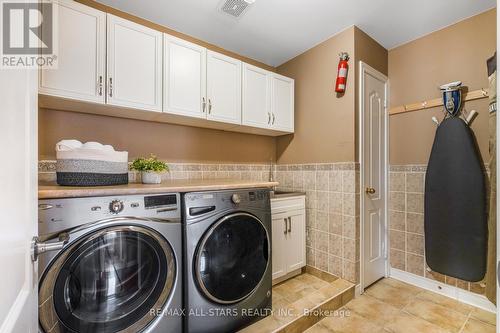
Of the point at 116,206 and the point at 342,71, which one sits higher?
the point at 342,71

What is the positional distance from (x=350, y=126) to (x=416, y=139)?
29.5 inches

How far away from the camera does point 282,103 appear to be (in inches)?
101

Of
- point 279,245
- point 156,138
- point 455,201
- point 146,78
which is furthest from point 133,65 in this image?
point 455,201

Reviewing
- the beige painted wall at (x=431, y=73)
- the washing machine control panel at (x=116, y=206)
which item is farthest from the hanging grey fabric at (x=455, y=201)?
the washing machine control panel at (x=116, y=206)

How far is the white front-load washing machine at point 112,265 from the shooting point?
3.43 feet

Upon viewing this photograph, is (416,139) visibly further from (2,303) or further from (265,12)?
(2,303)

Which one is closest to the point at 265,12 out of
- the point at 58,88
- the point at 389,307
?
the point at 58,88

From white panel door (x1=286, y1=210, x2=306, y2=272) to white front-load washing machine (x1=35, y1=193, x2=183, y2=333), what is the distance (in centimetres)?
119

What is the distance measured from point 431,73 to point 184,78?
2270mm

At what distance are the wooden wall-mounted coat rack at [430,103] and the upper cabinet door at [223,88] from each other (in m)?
1.65

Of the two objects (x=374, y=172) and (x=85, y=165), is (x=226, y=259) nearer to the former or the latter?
(x=85, y=165)

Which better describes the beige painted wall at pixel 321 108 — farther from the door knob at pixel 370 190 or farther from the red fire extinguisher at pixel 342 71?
the door knob at pixel 370 190

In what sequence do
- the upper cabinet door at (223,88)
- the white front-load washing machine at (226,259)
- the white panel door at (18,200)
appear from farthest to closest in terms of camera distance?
the upper cabinet door at (223,88) < the white front-load washing machine at (226,259) < the white panel door at (18,200)

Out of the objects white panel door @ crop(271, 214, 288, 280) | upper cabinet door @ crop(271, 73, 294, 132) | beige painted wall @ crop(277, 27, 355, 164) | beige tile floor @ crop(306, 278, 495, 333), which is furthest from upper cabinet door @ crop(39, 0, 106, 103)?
beige tile floor @ crop(306, 278, 495, 333)
